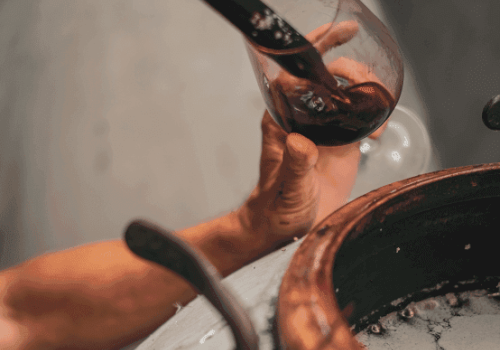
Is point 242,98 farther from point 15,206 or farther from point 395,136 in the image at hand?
point 15,206

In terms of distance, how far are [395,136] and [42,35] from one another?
2.29ft

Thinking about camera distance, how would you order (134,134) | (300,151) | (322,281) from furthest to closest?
1. (134,134)
2. (300,151)
3. (322,281)

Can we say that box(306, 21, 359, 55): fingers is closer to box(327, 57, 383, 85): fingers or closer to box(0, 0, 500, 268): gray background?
box(327, 57, 383, 85): fingers

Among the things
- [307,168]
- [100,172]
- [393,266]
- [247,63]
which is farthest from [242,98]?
[393,266]

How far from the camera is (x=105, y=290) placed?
434 mm

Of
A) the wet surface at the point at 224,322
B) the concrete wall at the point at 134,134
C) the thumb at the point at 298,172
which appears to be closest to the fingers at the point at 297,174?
the thumb at the point at 298,172

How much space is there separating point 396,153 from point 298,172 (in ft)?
0.72

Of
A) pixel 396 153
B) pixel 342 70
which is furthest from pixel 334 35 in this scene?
pixel 396 153

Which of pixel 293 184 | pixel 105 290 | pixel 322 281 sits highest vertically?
pixel 322 281

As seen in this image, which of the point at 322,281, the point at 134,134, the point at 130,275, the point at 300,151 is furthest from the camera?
the point at 134,134

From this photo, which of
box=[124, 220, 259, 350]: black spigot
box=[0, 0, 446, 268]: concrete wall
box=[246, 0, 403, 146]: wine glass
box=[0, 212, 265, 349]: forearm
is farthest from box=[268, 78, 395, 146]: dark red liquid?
box=[0, 0, 446, 268]: concrete wall

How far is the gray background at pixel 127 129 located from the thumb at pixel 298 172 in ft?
1.10

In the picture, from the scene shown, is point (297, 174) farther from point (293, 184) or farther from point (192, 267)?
point (192, 267)

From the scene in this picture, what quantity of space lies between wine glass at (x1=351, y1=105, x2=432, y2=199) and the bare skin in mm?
56
